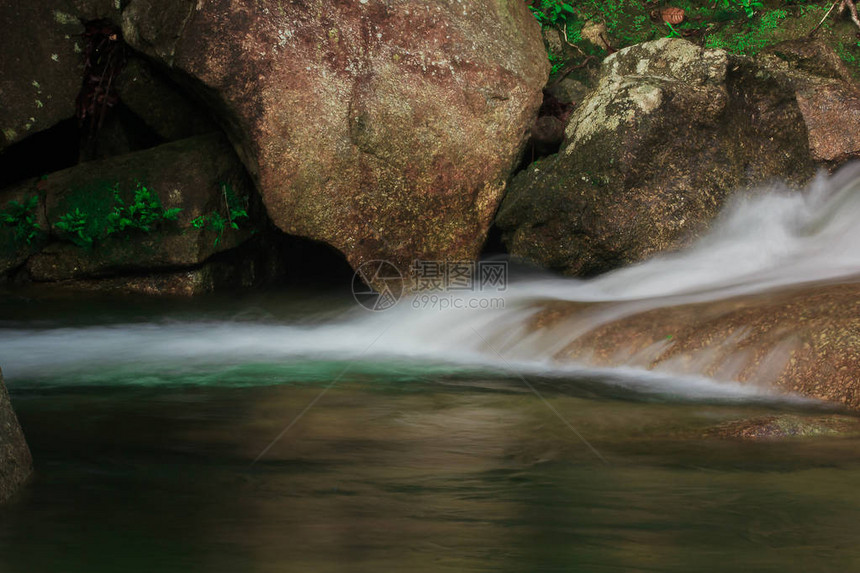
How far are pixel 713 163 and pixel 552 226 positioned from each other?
137 centimetres

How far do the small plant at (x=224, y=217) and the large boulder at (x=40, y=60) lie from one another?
1679 millimetres

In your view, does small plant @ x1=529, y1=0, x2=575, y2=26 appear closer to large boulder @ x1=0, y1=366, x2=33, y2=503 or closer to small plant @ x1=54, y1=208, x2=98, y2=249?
small plant @ x1=54, y1=208, x2=98, y2=249

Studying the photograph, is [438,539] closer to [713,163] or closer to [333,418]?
[333,418]

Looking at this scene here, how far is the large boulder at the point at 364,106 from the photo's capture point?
7648 mm

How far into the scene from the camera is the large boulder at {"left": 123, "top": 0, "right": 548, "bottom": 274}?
7.65 meters

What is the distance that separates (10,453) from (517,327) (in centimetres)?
376

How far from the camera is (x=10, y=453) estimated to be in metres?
3.64

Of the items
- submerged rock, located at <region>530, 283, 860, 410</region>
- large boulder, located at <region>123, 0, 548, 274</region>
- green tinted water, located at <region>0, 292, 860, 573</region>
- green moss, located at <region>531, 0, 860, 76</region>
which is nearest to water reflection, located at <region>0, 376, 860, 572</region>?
green tinted water, located at <region>0, 292, 860, 573</region>

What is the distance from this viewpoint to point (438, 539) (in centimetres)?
322

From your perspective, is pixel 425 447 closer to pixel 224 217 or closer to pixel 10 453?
pixel 10 453

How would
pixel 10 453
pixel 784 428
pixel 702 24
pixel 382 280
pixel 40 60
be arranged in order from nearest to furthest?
pixel 10 453
pixel 784 428
pixel 382 280
pixel 40 60
pixel 702 24

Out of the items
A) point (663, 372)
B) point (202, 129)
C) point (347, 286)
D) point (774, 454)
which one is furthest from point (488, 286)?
point (774, 454)

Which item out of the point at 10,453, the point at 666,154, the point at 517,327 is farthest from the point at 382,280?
the point at 10,453

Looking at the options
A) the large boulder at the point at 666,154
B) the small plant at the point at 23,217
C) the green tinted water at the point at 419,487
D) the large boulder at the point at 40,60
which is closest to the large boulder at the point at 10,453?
the green tinted water at the point at 419,487
